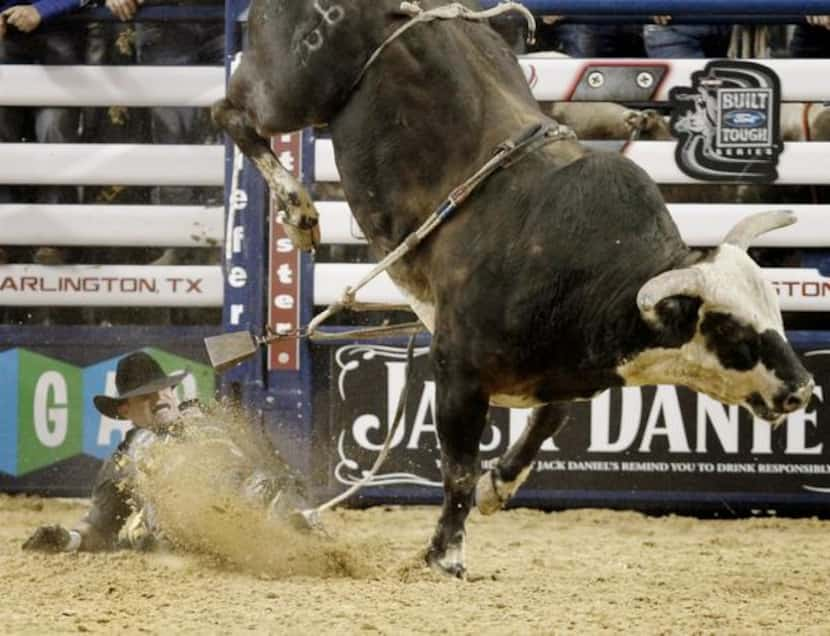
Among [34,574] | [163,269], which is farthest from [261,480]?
[163,269]

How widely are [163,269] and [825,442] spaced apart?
2.98 m

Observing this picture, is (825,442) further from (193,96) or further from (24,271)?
(24,271)

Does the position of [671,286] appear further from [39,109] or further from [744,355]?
[39,109]

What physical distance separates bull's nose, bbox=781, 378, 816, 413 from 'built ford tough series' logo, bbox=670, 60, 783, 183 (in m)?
2.55

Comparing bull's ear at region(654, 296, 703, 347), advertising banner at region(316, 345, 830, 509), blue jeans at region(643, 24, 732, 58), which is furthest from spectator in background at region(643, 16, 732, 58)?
bull's ear at region(654, 296, 703, 347)

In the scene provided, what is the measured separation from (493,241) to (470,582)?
1.08 metres

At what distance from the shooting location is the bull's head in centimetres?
463

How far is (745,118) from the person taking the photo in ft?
23.2

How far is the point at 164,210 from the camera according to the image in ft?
23.9

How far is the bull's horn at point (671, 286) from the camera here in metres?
4.61

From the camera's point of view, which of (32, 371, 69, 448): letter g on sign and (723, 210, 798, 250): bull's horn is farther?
(32, 371, 69, 448): letter g on sign

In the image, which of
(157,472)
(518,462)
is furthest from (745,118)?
(157,472)

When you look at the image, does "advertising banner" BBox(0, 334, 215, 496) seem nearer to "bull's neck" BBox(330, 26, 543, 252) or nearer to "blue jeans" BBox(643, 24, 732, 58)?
"bull's neck" BBox(330, 26, 543, 252)

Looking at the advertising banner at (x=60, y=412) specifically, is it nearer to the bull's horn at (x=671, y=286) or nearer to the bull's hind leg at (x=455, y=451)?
the bull's hind leg at (x=455, y=451)
